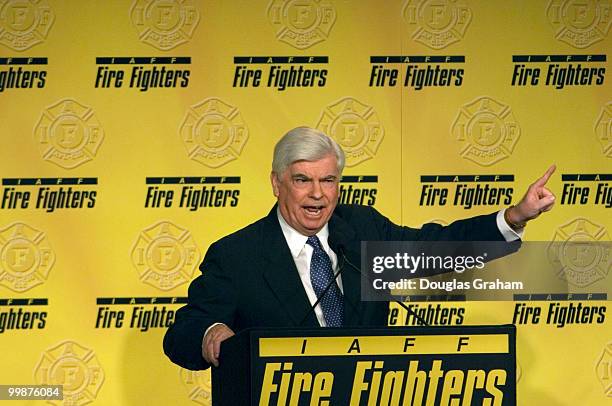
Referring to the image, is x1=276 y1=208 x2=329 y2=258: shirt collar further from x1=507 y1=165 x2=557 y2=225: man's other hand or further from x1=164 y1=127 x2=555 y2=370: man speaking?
x1=507 y1=165 x2=557 y2=225: man's other hand

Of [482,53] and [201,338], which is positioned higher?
[482,53]

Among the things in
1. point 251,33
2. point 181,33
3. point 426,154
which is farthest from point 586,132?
point 181,33

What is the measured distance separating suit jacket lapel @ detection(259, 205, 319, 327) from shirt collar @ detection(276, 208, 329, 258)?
0.03 m

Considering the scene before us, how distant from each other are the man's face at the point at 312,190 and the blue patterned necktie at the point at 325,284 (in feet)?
0.22

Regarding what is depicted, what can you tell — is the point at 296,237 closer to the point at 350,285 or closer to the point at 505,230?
the point at 350,285

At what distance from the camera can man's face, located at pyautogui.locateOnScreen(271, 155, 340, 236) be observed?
3.29 m

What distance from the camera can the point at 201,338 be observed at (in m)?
3.00

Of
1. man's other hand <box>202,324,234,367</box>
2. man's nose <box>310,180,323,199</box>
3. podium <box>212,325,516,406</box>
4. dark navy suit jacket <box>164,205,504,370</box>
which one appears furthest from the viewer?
man's nose <box>310,180,323,199</box>

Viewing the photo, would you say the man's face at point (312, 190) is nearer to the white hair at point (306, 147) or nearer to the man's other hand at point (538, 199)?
the white hair at point (306, 147)

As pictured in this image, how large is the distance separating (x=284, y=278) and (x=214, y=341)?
45cm

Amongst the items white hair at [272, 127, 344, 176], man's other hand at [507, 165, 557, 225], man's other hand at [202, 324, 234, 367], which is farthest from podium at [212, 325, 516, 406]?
white hair at [272, 127, 344, 176]

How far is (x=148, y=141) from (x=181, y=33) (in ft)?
1.68

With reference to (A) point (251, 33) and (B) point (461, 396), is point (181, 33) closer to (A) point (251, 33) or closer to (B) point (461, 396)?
(A) point (251, 33)

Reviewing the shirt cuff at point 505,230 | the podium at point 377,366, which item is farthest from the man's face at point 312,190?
the podium at point 377,366
